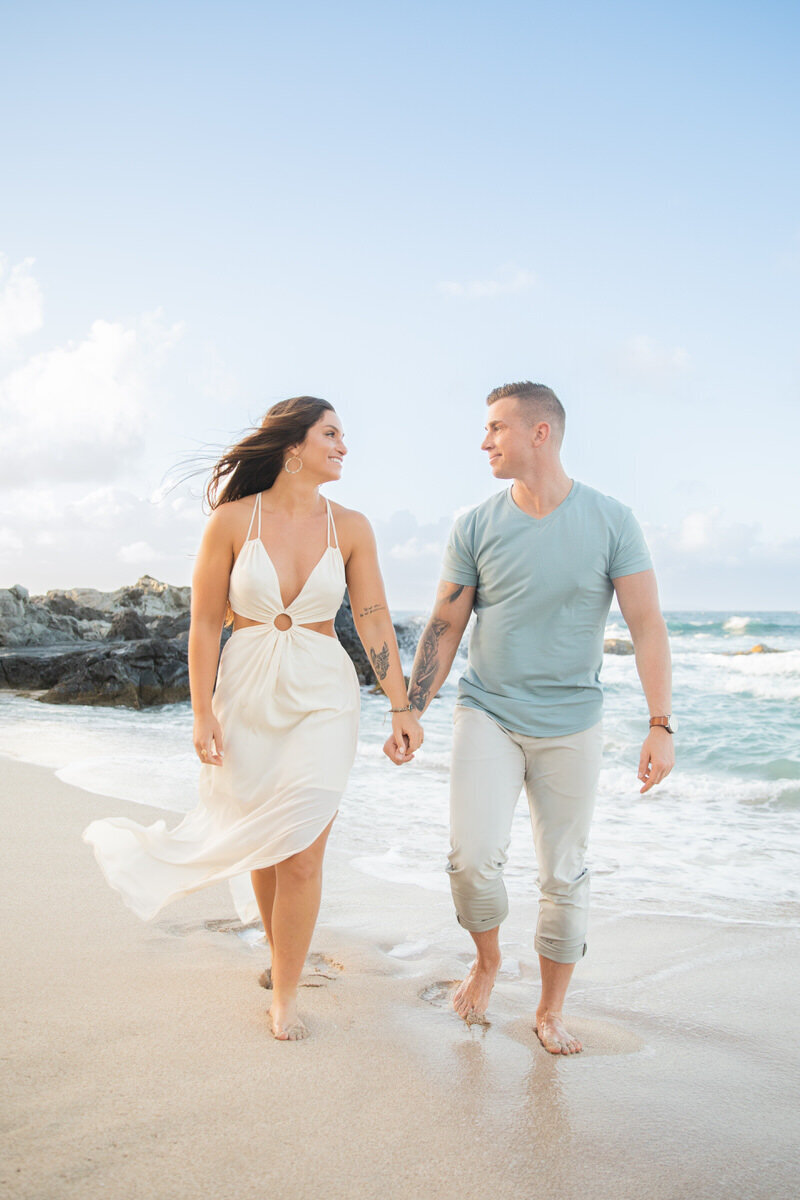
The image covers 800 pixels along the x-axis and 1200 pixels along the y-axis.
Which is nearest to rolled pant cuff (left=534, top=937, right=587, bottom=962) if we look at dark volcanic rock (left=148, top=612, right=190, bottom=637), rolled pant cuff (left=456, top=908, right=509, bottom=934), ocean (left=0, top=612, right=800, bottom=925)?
rolled pant cuff (left=456, top=908, right=509, bottom=934)

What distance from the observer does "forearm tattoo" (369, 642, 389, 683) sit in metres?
3.70

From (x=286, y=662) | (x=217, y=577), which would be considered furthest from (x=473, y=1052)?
(x=217, y=577)

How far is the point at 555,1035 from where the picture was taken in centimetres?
319

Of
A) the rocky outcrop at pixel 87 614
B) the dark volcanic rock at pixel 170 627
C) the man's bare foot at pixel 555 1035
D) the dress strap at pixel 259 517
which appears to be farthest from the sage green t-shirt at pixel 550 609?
the rocky outcrop at pixel 87 614

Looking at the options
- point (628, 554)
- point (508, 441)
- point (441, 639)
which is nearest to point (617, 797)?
point (441, 639)

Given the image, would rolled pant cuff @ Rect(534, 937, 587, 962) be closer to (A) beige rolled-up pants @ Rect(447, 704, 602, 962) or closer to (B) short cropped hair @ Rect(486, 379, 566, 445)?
(A) beige rolled-up pants @ Rect(447, 704, 602, 962)

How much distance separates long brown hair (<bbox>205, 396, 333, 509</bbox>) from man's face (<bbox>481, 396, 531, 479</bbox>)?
27.1 inches

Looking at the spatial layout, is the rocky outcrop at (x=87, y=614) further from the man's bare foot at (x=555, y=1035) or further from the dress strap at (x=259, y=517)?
the man's bare foot at (x=555, y=1035)

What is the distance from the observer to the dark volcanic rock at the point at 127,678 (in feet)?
52.1

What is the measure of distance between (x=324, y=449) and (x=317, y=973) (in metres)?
2.17

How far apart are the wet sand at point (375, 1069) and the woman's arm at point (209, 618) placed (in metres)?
0.98

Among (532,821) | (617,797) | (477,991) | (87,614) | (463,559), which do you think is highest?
(463,559)

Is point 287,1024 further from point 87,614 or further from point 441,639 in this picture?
point 87,614

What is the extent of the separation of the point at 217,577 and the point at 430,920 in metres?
2.27
